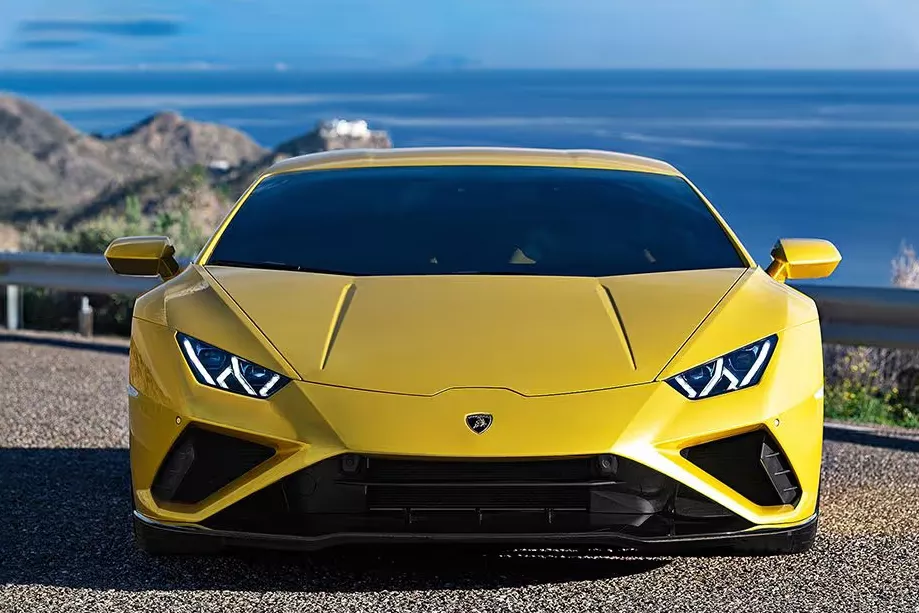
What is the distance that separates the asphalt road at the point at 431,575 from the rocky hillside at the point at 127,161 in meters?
22.6

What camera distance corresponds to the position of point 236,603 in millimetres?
4145

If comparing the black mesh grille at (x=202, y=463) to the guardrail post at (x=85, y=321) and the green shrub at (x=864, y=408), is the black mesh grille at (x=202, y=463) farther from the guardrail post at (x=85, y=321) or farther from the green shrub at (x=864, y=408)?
the guardrail post at (x=85, y=321)

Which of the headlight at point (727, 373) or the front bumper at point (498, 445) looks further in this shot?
the headlight at point (727, 373)

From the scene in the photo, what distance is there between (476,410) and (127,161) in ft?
203

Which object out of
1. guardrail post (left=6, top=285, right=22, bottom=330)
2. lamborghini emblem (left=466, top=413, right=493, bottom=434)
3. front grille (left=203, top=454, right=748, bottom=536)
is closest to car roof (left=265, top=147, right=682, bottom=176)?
lamborghini emblem (left=466, top=413, right=493, bottom=434)

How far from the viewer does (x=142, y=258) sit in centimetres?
517

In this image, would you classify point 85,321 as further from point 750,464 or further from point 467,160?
point 750,464

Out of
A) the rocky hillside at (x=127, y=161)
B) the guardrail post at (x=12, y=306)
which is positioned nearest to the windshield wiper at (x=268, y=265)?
the guardrail post at (x=12, y=306)

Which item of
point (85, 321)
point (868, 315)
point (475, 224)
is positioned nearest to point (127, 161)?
point (85, 321)

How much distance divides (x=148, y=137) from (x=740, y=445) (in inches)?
2666

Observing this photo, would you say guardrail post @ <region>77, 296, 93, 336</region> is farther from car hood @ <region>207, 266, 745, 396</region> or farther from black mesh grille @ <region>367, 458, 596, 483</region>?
black mesh grille @ <region>367, 458, 596, 483</region>

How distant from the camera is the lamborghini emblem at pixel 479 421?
3.92 m

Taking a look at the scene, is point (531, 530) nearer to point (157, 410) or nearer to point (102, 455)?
point (157, 410)

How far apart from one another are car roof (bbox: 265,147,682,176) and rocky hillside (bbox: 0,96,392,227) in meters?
21.8
